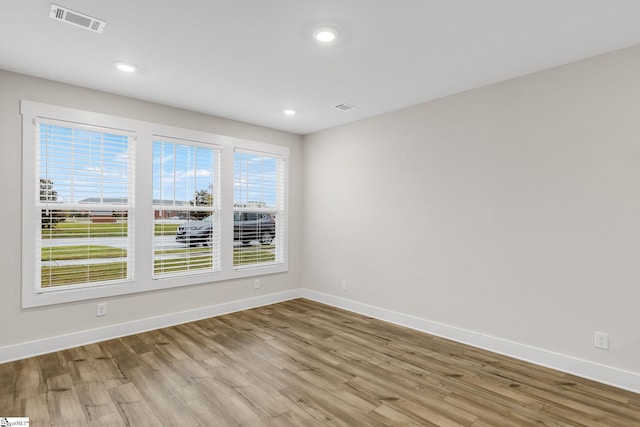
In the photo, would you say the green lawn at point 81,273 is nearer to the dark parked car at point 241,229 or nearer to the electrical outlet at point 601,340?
the dark parked car at point 241,229

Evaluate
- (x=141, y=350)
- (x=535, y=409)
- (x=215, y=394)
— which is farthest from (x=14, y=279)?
(x=535, y=409)

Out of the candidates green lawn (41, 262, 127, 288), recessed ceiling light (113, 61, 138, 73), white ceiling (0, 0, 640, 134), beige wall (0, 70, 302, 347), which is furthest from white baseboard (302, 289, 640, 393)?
recessed ceiling light (113, 61, 138, 73)

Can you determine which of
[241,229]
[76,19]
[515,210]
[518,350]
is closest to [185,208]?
[241,229]

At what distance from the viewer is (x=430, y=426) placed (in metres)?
2.12

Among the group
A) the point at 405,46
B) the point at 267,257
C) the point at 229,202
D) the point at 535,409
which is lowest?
the point at 535,409

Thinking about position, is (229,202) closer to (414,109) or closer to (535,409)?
(414,109)

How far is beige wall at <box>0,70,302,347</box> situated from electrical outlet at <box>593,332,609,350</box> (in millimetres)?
3898

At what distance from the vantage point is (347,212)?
477cm

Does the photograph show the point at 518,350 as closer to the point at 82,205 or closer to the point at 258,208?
the point at 258,208

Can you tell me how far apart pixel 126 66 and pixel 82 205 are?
58.6 inches

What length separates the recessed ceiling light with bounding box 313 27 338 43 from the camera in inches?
92.7

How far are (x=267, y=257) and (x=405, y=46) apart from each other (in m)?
3.51

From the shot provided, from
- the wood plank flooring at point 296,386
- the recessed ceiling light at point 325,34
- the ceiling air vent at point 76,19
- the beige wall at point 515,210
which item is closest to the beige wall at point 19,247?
the wood plank flooring at point 296,386

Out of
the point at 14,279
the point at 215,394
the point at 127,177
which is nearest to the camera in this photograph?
the point at 215,394
